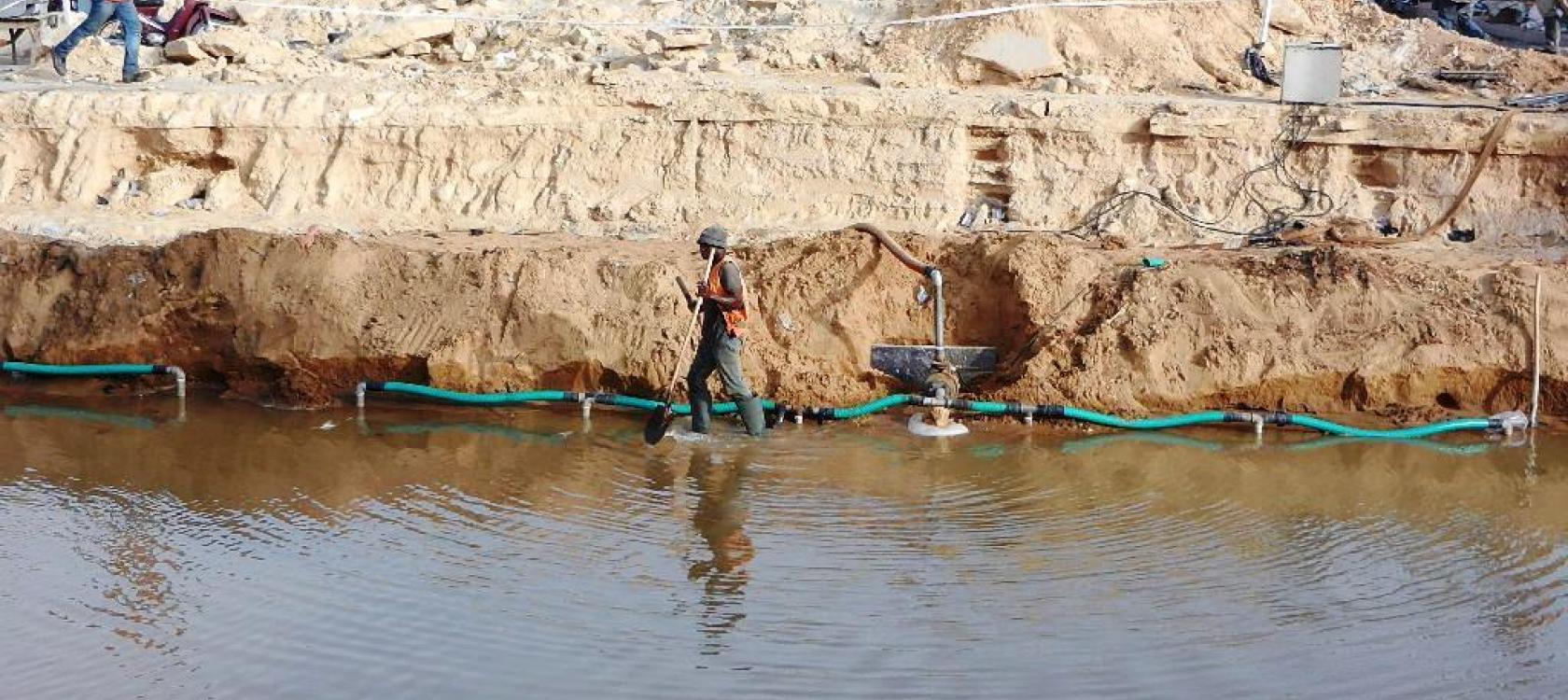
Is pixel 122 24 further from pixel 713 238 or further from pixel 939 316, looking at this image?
pixel 939 316

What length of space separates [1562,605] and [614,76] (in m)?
9.55

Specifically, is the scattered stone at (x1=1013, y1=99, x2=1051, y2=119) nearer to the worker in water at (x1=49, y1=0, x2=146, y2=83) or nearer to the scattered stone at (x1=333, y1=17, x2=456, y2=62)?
the scattered stone at (x1=333, y1=17, x2=456, y2=62)

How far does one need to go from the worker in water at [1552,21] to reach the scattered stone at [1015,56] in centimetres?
528

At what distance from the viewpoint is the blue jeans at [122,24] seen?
16.7m

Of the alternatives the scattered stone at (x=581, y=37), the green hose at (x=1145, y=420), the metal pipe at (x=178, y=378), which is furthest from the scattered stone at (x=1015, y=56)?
the metal pipe at (x=178, y=378)

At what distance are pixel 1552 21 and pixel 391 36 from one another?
458 inches

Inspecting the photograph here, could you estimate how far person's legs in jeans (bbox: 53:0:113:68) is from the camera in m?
16.8

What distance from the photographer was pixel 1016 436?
1196 cm

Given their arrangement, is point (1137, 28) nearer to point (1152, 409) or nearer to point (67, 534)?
point (1152, 409)

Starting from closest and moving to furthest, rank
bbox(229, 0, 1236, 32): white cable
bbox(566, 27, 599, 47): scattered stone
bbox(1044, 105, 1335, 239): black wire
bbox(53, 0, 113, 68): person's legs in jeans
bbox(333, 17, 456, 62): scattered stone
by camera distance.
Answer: bbox(1044, 105, 1335, 239): black wire → bbox(229, 0, 1236, 32): white cable → bbox(53, 0, 113, 68): person's legs in jeans → bbox(566, 27, 599, 47): scattered stone → bbox(333, 17, 456, 62): scattered stone

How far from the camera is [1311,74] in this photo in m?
14.2

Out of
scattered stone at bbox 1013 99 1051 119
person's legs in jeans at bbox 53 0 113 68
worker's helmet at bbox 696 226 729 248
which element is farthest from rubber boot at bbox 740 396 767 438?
person's legs in jeans at bbox 53 0 113 68

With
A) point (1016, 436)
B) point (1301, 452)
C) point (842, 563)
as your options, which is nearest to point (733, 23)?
point (1016, 436)

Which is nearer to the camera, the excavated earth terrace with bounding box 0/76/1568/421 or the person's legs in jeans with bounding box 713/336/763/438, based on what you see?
the person's legs in jeans with bounding box 713/336/763/438
